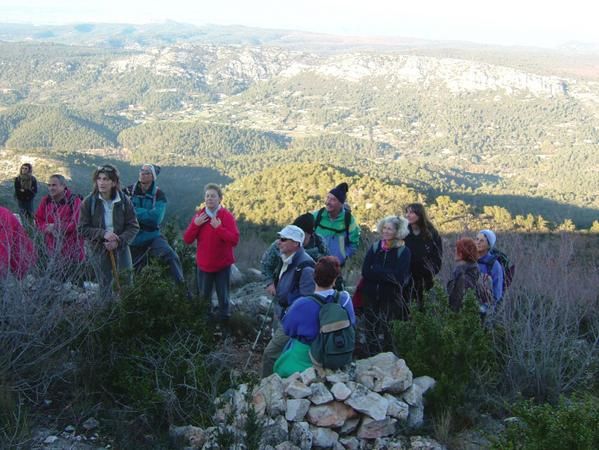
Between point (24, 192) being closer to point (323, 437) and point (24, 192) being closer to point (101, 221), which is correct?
point (101, 221)

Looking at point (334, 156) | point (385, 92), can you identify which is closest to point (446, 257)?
point (334, 156)

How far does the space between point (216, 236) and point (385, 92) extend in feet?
614

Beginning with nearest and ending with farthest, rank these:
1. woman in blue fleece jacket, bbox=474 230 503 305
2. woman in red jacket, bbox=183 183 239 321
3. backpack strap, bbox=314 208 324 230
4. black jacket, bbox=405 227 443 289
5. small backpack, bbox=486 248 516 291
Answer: woman in blue fleece jacket, bbox=474 230 503 305 → small backpack, bbox=486 248 516 291 → black jacket, bbox=405 227 443 289 → woman in red jacket, bbox=183 183 239 321 → backpack strap, bbox=314 208 324 230

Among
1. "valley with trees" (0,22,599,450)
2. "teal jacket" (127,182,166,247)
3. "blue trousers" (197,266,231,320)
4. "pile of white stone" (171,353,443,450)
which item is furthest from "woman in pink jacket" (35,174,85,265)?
"pile of white stone" (171,353,443,450)

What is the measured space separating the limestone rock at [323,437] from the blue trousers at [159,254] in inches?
111

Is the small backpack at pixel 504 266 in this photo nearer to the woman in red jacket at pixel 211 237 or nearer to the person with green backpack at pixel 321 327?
the person with green backpack at pixel 321 327

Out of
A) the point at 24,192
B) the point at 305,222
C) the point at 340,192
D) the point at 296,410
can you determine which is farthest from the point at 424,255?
the point at 24,192

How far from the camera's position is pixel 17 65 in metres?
197

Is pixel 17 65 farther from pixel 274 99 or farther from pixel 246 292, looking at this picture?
pixel 246 292

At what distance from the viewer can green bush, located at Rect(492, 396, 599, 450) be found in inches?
119

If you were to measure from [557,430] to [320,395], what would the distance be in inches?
62.2

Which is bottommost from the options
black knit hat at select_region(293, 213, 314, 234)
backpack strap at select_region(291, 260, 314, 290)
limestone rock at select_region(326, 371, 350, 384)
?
limestone rock at select_region(326, 371, 350, 384)

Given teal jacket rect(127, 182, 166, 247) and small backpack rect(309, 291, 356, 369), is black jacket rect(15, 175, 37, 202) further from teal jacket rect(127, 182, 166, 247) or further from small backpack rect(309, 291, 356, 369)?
small backpack rect(309, 291, 356, 369)

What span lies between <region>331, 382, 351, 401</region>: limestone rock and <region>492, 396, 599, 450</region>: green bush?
1.15 m
